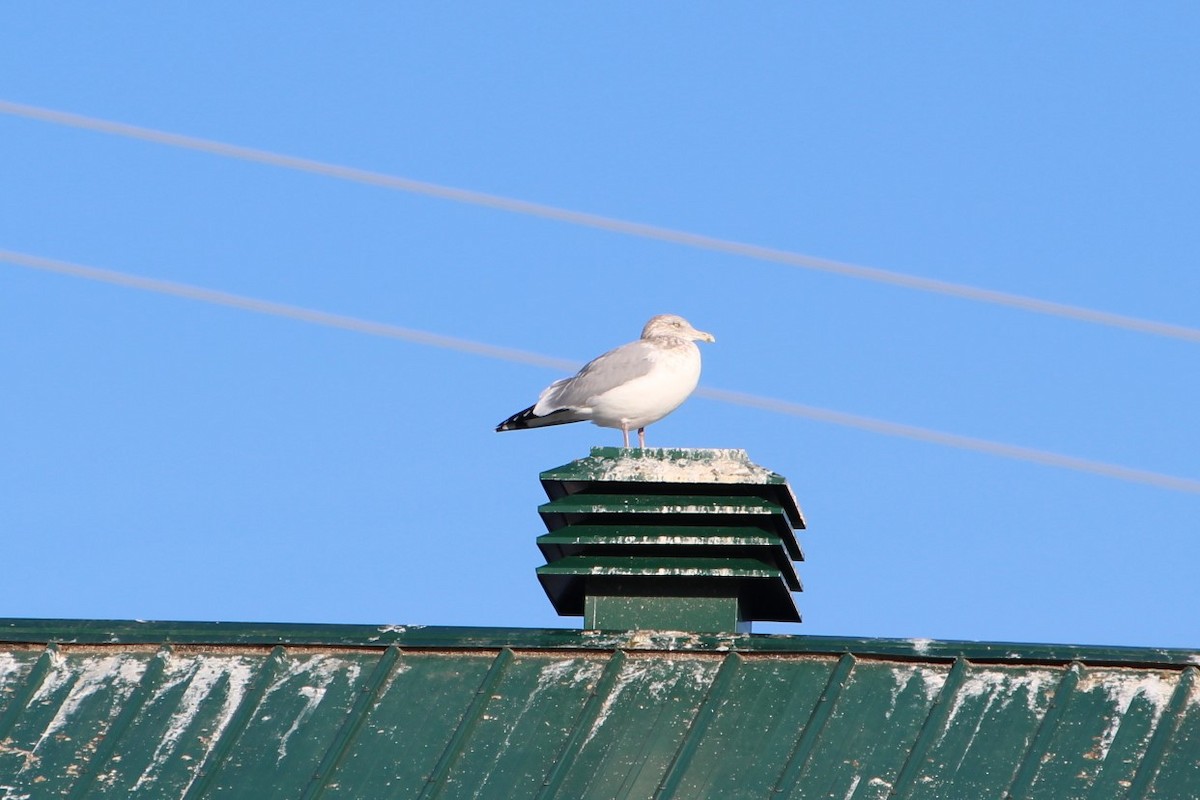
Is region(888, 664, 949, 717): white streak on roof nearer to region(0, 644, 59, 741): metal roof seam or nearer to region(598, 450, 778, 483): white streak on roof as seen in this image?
region(598, 450, 778, 483): white streak on roof

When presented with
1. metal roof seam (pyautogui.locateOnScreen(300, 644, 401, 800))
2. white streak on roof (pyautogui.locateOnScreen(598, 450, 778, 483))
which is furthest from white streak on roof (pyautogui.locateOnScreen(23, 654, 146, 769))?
white streak on roof (pyautogui.locateOnScreen(598, 450, 778, 483))

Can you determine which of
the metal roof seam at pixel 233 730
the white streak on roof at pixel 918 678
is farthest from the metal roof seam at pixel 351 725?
the white streak on roof at pixel 918 678

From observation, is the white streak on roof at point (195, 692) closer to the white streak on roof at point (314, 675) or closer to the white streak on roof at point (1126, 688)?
the white streak on roof at point (314, 675)

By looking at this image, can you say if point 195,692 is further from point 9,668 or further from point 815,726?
point 815,726

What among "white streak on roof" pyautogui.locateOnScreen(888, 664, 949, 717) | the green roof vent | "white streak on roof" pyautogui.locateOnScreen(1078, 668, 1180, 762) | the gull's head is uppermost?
the gull's head

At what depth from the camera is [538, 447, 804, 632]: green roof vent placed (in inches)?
301

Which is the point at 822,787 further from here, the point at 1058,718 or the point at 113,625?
the point at 113,625

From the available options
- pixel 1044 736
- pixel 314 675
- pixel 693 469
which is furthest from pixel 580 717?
pixel 1044 736

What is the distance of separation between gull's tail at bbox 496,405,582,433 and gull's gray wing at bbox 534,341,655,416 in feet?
0.30

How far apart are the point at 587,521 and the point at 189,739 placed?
1667 mm

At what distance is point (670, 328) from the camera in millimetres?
10969

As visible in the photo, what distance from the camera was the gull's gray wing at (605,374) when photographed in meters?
10.6

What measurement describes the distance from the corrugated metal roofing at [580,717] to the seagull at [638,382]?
3.48 m

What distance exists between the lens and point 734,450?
7824 mm
